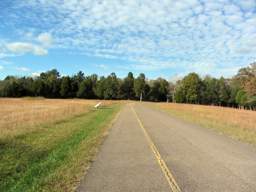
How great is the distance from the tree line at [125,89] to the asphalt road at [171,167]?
91713 millimetres

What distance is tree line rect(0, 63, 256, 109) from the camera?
10638 centimetres

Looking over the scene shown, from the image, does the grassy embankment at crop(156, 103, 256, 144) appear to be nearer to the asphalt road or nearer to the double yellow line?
the asphalt road

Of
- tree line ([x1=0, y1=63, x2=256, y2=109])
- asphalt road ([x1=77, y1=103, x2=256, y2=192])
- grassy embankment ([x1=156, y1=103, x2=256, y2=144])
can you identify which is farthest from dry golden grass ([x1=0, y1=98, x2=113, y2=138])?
tree line ([x1=0, y1=63, x2=256, y2=109])

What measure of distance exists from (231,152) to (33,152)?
670 cm

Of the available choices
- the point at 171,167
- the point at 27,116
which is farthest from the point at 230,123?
the point at 171,167

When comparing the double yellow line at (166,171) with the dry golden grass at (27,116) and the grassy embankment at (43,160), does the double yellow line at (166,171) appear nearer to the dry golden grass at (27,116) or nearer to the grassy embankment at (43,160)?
the grassy embankment at (43,160)

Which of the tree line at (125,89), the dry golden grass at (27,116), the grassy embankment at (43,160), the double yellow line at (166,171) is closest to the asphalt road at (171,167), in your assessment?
the double yellow line at (166,171)

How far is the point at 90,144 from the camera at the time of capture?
12.9 m

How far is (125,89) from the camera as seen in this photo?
4776 inches

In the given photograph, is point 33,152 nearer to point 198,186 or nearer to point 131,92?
point 198,186

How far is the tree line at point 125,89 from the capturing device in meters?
106

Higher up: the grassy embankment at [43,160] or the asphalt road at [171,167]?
the asphalt road at [171,167]

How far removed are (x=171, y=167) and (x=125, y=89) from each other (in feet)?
370

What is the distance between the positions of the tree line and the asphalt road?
9171 centimetres
